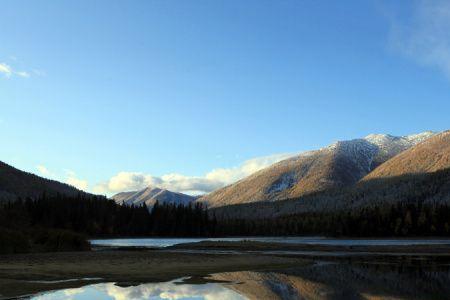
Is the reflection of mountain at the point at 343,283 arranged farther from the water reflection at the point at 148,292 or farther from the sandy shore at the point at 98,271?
the sandy shore at the point at 98,271

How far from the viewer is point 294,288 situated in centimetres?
3850

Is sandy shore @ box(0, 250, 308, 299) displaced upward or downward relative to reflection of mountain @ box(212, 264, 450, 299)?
upward

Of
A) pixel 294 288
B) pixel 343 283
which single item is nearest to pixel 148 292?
pixel 294 288

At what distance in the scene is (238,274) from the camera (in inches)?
1982

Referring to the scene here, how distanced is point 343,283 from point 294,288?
17.2 ft

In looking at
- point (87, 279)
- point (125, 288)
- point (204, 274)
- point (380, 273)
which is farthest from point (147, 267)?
point (380, 273)

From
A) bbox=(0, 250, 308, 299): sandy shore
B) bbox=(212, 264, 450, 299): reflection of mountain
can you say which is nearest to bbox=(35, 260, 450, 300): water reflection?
bbox=(212, 264, 450, 299): reflection of mountain

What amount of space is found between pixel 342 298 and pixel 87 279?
2096cm

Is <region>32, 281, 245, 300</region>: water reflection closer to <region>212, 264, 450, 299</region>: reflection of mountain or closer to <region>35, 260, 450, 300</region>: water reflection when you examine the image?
<region>35, 260, 450, 300</region>: water reflection

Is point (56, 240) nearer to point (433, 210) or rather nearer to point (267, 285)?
point (267, 285)

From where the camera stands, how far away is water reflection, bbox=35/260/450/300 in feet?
112

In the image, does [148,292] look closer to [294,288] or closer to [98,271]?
[294,288]

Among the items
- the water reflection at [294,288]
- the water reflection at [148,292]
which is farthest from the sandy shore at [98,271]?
the water reflection at [294,288]

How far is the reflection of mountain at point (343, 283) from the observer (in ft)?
114
